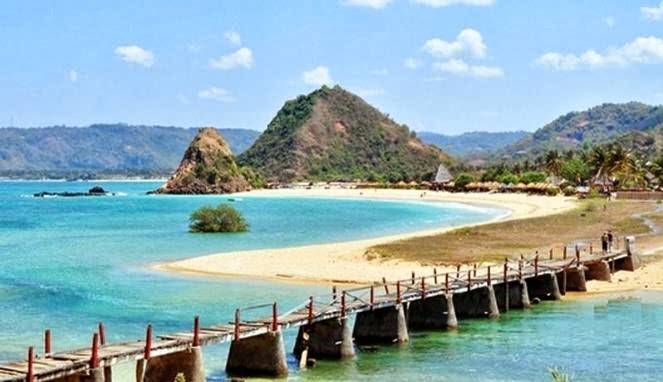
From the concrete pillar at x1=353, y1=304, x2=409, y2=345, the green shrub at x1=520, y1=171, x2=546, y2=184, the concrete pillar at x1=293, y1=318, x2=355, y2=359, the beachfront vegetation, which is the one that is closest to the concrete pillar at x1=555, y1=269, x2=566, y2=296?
the concrete pillar at x1=353, y1=304, x2=409, y2=345

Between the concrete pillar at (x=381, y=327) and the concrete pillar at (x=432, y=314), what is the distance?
6.93 feet

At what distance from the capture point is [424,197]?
166250 millimetres

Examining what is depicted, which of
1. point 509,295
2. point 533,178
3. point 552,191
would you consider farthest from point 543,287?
point 533,178

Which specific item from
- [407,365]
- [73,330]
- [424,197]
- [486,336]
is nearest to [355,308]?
[407,365]

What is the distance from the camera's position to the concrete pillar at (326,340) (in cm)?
2862

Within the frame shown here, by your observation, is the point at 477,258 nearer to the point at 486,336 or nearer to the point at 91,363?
the point at 486,336

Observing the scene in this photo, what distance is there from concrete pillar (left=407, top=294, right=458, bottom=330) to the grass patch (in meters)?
15.0

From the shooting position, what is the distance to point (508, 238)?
214ft

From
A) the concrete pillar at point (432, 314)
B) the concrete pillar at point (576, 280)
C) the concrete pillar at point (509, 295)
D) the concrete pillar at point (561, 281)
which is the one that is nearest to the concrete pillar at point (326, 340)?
the concrete pillar at point (432, 314)

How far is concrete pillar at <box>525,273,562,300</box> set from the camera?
132ft

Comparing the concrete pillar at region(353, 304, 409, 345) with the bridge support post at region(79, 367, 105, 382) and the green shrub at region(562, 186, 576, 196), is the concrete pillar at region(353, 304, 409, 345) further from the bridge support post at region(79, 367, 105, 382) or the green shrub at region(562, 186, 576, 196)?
the green shrub at region(562, 186, 576, 196)

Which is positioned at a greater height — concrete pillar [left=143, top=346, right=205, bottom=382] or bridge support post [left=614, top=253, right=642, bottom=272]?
bridge support post [left=614, top=253, right=642, bottom=272]

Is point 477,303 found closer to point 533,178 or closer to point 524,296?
point 524,296

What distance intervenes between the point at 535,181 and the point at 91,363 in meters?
151
